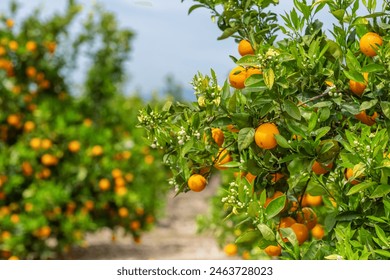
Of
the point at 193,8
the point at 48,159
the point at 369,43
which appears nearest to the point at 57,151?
the point at 48,159

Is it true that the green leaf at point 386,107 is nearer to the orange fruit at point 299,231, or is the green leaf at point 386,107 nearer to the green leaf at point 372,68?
the green leaf at point 372,68

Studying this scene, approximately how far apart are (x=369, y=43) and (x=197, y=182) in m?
0.69

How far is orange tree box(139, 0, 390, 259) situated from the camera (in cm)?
175

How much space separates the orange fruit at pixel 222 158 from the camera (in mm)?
2027

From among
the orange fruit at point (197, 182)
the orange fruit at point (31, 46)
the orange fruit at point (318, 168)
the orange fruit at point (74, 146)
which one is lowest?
the orange fruit at point (74, 146)

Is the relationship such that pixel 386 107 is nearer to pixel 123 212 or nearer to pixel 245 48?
pixel 245 48

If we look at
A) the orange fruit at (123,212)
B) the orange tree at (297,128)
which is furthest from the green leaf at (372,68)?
the orange fruit at (123,212)

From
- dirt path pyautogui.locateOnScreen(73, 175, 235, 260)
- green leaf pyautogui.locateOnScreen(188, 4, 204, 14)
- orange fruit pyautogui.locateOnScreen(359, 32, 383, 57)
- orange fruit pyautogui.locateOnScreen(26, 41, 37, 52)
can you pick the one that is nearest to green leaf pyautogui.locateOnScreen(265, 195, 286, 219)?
orange fruit pyautogui.locateOnScreen(359, 32, 383, 57)

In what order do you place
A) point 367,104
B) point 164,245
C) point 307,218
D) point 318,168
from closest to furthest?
point 367,104 < point 318,168 < point 307,218 < point 164,245

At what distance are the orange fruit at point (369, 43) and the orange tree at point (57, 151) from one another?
15.0ft

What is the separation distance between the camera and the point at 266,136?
1.79 meters

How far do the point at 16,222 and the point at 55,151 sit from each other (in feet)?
2.60

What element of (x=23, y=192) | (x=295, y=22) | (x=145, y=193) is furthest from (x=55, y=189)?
(x=295, y=22)

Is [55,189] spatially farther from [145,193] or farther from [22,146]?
[145,193]
